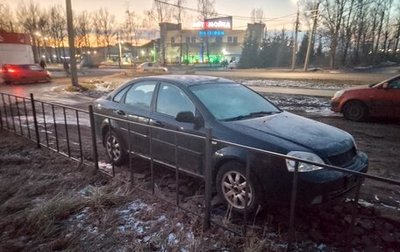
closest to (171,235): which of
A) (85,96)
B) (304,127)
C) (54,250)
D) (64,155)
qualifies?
(54,250)

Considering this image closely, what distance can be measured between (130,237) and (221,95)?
2.32 m

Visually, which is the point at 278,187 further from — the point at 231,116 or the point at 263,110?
the point at 263,110

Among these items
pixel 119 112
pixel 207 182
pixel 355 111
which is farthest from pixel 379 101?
pixel 207 182

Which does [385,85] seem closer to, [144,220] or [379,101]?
[379,101]

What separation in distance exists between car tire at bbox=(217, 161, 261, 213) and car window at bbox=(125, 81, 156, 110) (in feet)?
5.82

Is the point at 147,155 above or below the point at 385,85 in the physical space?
below

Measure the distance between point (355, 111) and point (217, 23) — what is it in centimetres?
6517

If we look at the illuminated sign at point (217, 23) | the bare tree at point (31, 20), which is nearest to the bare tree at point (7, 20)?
the bare tree at point (31, 20)

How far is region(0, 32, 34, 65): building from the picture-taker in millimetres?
27438

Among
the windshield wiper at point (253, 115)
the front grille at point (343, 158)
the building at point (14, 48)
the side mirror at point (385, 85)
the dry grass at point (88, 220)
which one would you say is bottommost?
the dry grass at point (88, 220)

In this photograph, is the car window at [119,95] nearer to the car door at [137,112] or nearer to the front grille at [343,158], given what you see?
the car door at [137,112]

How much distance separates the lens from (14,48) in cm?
2836

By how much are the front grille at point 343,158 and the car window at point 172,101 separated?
182 cm

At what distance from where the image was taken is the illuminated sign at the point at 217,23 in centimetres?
6639
